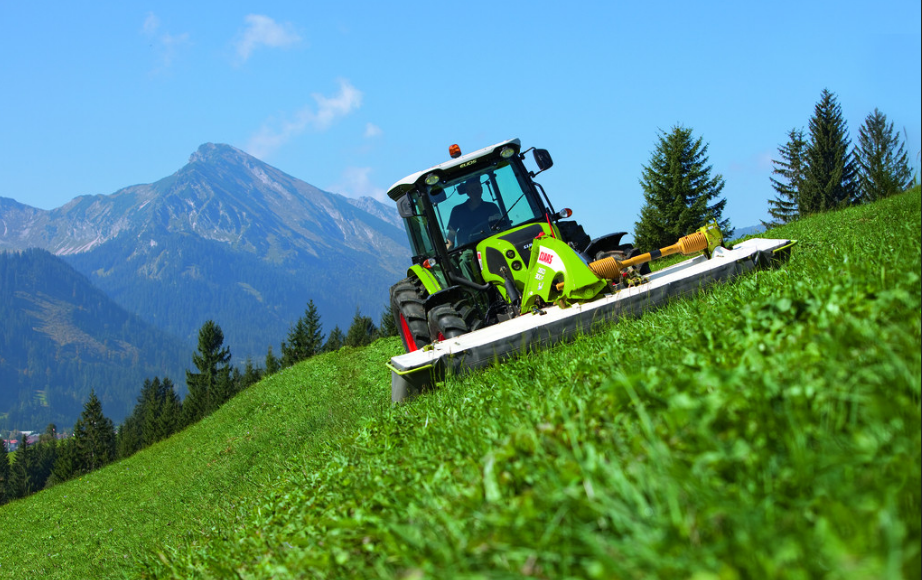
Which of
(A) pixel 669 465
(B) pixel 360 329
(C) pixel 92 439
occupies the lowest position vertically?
(A) pixel 669 465

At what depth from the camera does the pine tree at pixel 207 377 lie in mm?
79250

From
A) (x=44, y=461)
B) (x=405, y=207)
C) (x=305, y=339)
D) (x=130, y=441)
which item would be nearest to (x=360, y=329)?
(x=305, y=339)

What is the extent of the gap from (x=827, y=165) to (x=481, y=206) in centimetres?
5059

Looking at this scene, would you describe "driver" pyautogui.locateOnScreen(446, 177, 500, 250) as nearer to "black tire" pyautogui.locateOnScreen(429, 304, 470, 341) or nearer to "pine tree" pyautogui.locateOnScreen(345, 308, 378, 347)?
"black tire" pyautogui.locateOnScreen(429, 304, 470, 341)

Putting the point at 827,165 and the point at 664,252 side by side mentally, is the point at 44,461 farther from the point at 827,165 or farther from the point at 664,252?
the point at 664,252

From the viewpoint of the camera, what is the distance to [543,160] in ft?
29.4

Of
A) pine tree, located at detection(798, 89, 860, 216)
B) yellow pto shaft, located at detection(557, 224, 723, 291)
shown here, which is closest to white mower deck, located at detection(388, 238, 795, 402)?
yellow pto shaft, located at detection(557, 224, 723, 291)

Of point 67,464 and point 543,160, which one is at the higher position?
point 543,160

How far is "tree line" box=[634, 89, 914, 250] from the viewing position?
1729 inches

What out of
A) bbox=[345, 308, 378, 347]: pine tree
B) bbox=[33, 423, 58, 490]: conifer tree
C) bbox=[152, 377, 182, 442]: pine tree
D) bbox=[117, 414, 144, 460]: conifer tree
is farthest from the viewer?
bbox=[33, 423, 58, 490]: conifer tree

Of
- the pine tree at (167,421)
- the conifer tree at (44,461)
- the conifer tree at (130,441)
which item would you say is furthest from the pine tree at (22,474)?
the pine tree at (167,421)

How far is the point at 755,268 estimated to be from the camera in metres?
7.23

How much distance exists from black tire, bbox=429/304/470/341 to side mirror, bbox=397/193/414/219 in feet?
4.64

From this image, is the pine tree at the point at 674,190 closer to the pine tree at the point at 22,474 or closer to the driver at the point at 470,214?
the driver at the point at 470,214
